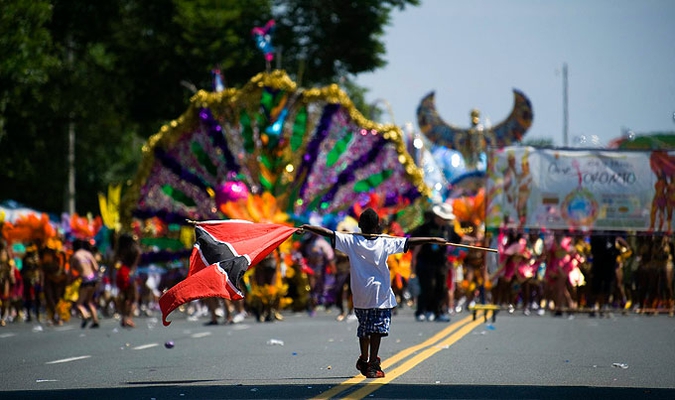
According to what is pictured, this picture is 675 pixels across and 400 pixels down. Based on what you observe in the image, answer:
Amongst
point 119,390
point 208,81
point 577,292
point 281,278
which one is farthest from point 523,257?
point 208,81

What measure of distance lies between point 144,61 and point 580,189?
22.8m

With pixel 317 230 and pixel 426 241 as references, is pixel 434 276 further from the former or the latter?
pixel 317 230

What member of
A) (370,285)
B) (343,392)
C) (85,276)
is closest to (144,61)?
(85,276)

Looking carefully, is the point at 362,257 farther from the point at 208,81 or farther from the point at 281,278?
the point at 208,81

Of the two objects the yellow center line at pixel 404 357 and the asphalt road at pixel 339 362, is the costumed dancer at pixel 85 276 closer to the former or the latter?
the asphalt road at pixel 339 362


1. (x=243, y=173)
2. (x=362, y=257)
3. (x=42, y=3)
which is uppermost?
(x=42, y=3)

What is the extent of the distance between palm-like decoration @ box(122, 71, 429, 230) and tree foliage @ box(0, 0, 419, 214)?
1.81 meters

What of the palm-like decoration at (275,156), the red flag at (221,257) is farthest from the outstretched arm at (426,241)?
the palm-like decoration at (275,156)

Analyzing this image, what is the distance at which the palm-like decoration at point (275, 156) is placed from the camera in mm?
32938

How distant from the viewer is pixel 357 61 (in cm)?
4519

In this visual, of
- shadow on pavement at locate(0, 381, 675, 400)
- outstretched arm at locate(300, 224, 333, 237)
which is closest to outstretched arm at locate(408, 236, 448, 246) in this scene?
outstretched arm at locate(300, 224, 333, 237)

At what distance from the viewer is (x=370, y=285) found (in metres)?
12.8

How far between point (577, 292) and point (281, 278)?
625 cm

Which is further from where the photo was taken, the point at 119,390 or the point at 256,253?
the point at 256,253
